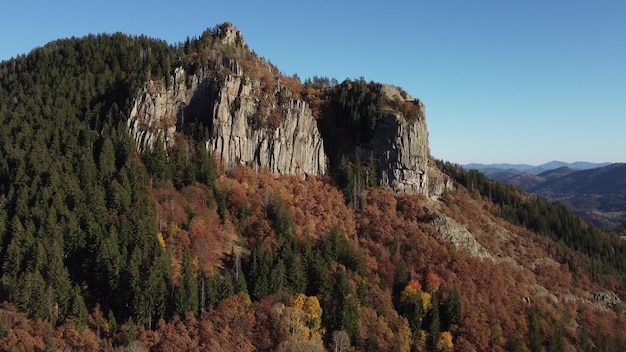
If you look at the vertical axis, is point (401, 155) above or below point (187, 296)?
above

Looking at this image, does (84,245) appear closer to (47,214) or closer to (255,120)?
(47,214)

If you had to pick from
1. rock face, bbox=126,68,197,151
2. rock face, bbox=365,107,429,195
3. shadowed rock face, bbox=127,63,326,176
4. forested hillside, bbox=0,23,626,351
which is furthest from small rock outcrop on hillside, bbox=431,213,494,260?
rock face, bbox=126,68,197,151


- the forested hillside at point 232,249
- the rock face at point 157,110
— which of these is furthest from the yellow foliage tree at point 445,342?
the rock face at point 157,110

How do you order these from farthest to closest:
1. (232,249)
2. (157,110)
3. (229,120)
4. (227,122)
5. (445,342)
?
(229,120), (227,122), (157,110), (232,249), (445,342)

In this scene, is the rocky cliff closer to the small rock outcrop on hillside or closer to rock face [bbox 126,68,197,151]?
rock face [bbox 126,68,197,151]

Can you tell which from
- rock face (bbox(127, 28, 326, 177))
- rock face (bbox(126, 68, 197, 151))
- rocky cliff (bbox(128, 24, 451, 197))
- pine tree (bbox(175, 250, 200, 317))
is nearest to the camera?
pine tree (bbox(175, 250, 200, 317))

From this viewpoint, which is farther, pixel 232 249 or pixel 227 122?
pixel 227 122

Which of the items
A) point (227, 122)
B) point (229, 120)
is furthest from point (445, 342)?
point (229, 120)

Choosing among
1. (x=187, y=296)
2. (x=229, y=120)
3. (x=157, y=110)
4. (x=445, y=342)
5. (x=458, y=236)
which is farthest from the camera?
(x=458, y=236)

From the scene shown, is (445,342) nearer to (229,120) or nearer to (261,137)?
(261,137)
